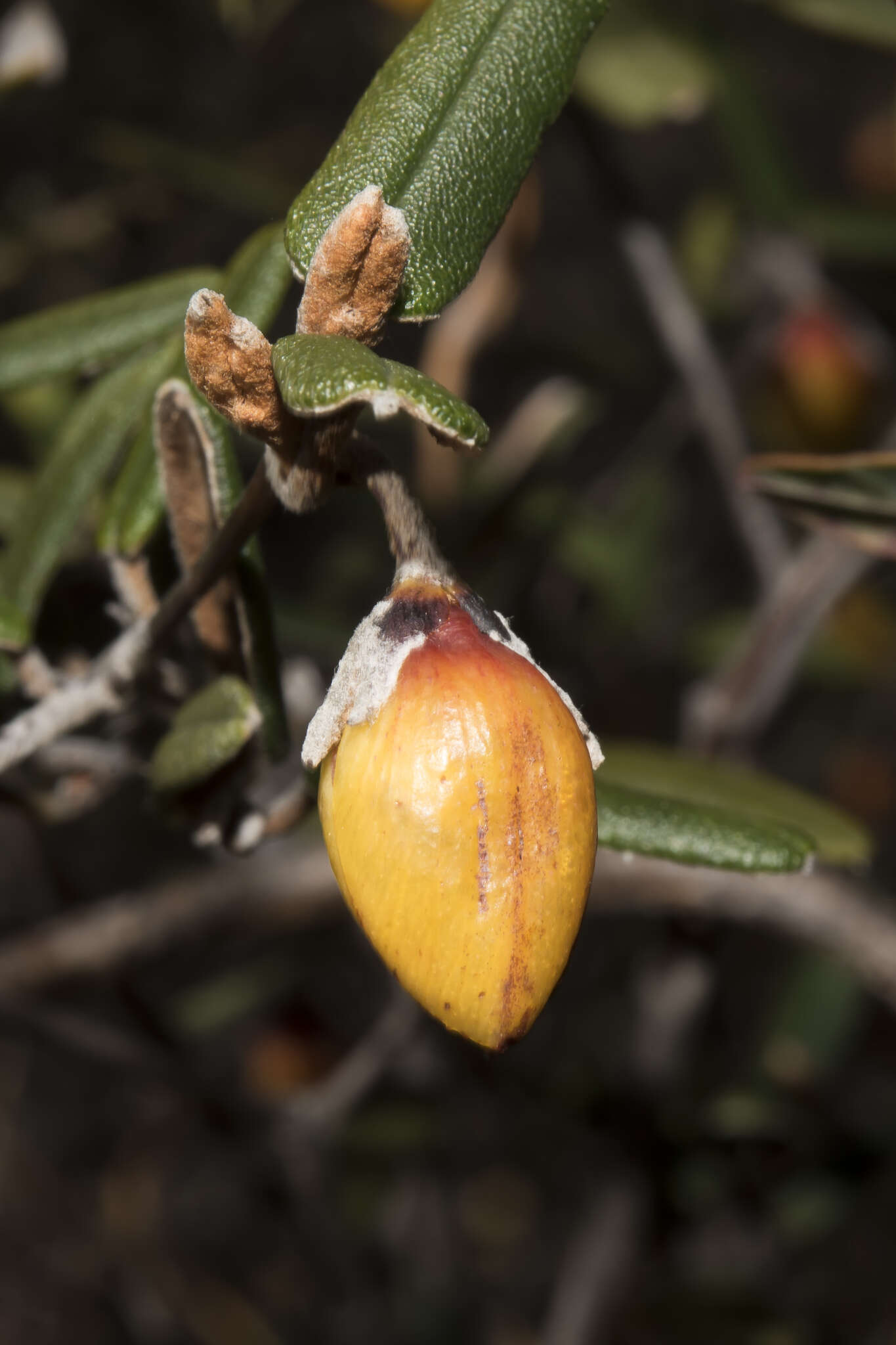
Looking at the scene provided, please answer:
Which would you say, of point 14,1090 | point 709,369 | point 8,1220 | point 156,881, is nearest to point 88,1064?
point 14,1090

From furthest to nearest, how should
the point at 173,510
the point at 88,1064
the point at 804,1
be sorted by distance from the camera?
1. the point at 88,1064
2. the point at 804,1
3. the point at 173,510

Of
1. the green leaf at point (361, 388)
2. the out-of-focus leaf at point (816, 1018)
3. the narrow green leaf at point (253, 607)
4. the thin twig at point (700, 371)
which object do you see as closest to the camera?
the green leaf at point (361, 388)

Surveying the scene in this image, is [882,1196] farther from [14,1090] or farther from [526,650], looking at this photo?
[526,650]

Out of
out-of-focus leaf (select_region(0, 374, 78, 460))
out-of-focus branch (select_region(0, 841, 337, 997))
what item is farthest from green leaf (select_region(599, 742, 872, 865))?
out-of-focus leaf (select_region(0, 374, 78, 460))

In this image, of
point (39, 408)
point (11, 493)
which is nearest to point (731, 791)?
point (11, 493)

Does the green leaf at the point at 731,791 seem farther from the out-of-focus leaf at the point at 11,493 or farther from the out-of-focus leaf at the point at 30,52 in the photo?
the out-of-focus leaf at the point at 30,52

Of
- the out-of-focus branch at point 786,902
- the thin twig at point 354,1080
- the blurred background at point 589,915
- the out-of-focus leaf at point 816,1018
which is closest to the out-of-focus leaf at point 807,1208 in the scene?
the blurred background at point 589,915

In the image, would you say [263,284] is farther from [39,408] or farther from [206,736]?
[39,408]
